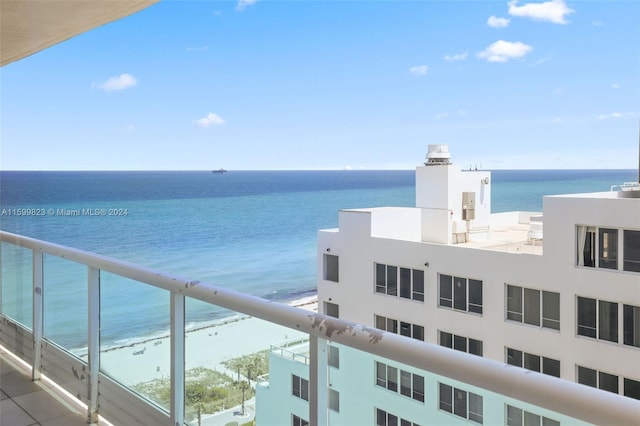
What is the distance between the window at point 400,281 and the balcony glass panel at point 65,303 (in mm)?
13388

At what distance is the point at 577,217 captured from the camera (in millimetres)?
11547

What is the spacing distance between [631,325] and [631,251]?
1.82 meters

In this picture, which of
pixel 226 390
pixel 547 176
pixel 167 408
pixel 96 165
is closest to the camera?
pixel 226 390

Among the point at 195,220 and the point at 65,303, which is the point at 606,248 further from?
the point at 195,220

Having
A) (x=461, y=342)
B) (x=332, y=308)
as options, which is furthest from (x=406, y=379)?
(x=332, y=308)

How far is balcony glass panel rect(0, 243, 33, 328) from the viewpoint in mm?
2686

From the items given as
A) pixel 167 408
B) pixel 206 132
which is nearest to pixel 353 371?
pixel 167 408

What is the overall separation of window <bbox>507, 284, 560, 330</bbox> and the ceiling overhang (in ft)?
41.6

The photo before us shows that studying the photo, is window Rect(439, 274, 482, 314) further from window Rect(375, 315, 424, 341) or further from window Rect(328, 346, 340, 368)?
window Rect(328, 346, 340, 368)

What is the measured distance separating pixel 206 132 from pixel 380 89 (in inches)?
688

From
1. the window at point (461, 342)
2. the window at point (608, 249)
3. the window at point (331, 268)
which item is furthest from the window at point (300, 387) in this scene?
the window at point (331, 268)

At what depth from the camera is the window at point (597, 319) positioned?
39.8 ft

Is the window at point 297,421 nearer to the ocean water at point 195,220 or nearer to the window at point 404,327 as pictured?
the ocean water at point 195,220

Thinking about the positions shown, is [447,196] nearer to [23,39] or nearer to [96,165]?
[23,39]
